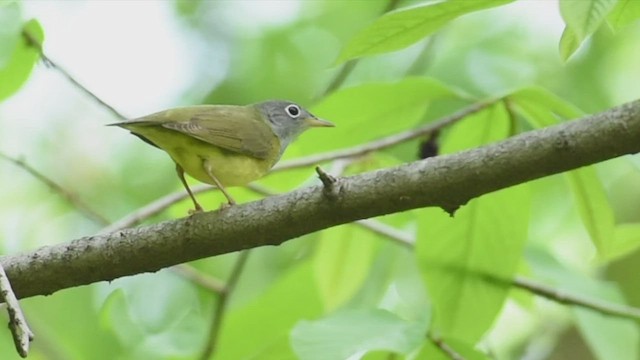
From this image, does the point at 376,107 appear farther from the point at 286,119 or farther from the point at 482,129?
the point at 286,119

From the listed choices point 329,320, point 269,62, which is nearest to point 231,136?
point 329,320

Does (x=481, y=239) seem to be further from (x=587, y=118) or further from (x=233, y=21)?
(x=233, y=21)

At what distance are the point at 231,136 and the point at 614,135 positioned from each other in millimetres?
968

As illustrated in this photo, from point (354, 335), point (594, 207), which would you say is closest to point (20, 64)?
point (354, 335)

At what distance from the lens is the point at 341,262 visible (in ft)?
7.91

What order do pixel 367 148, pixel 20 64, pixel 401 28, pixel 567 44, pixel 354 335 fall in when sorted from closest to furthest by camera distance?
pixel 567 44
pixel 401 28
pixel 354 335
pixel 20 64
pixel 367 148

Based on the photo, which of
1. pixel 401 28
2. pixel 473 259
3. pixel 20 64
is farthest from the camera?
pixel 473 259

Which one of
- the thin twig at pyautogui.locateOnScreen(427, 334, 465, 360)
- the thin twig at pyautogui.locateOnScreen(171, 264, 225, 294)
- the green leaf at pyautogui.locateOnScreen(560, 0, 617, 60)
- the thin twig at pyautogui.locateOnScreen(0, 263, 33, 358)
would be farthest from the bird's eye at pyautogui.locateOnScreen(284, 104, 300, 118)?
the green leaf at pyautogui.locateOnScreen(560, 0, 617, 60)

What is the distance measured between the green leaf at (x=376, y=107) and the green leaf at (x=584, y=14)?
2.66 ft

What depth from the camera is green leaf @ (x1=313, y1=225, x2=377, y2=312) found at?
235 cm

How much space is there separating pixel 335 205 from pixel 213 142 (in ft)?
1.97

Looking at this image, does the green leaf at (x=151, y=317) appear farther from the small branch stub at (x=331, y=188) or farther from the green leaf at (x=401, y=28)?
the green leaf at (x=401, y=28)

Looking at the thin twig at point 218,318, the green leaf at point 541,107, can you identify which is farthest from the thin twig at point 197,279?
the green leaf at point 541,107

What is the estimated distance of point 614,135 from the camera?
135 centimetres
